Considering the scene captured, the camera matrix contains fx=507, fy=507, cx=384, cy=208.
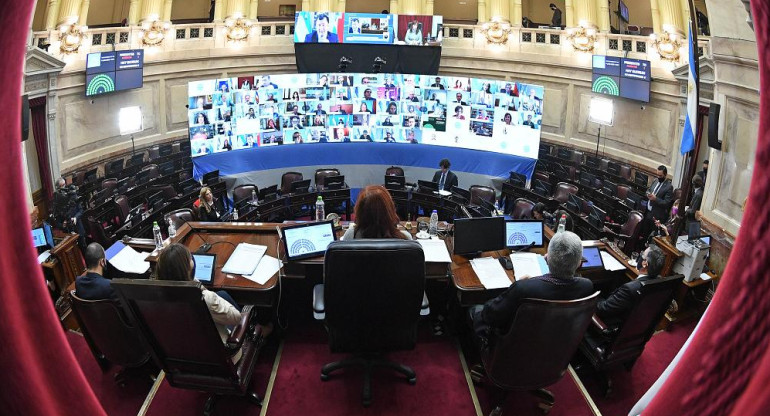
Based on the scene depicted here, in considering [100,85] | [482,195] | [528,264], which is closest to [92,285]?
[528,264]

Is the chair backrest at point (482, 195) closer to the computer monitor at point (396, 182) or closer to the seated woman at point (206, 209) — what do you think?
the computer monitor at point (396, 182)

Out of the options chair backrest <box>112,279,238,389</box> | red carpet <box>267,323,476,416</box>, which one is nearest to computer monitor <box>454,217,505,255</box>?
red carpet <box>267,323,476,416</box>

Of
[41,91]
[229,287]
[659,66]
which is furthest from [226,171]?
[659,66]

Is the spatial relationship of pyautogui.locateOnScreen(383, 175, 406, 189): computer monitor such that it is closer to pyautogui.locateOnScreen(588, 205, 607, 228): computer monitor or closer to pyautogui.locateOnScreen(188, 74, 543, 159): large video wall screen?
pyautogui.locateOnScreen(588, 205, 607, 228): computer monitor

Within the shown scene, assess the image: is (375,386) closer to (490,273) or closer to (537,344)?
(537,344)

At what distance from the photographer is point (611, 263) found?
4641 mm

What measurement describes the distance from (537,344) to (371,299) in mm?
1057

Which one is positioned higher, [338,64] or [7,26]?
[338,64]

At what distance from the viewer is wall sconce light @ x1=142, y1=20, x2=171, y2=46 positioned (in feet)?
47.3

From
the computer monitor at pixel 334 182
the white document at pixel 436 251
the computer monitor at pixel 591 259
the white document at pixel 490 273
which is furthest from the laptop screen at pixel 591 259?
the computer monitor at pixel 334 182

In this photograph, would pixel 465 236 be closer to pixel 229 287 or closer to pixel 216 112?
pixel 229 287

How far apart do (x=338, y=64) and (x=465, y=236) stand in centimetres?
1032

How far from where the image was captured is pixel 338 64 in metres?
Answer: 13.8

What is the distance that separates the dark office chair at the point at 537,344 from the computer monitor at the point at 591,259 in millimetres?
1400
